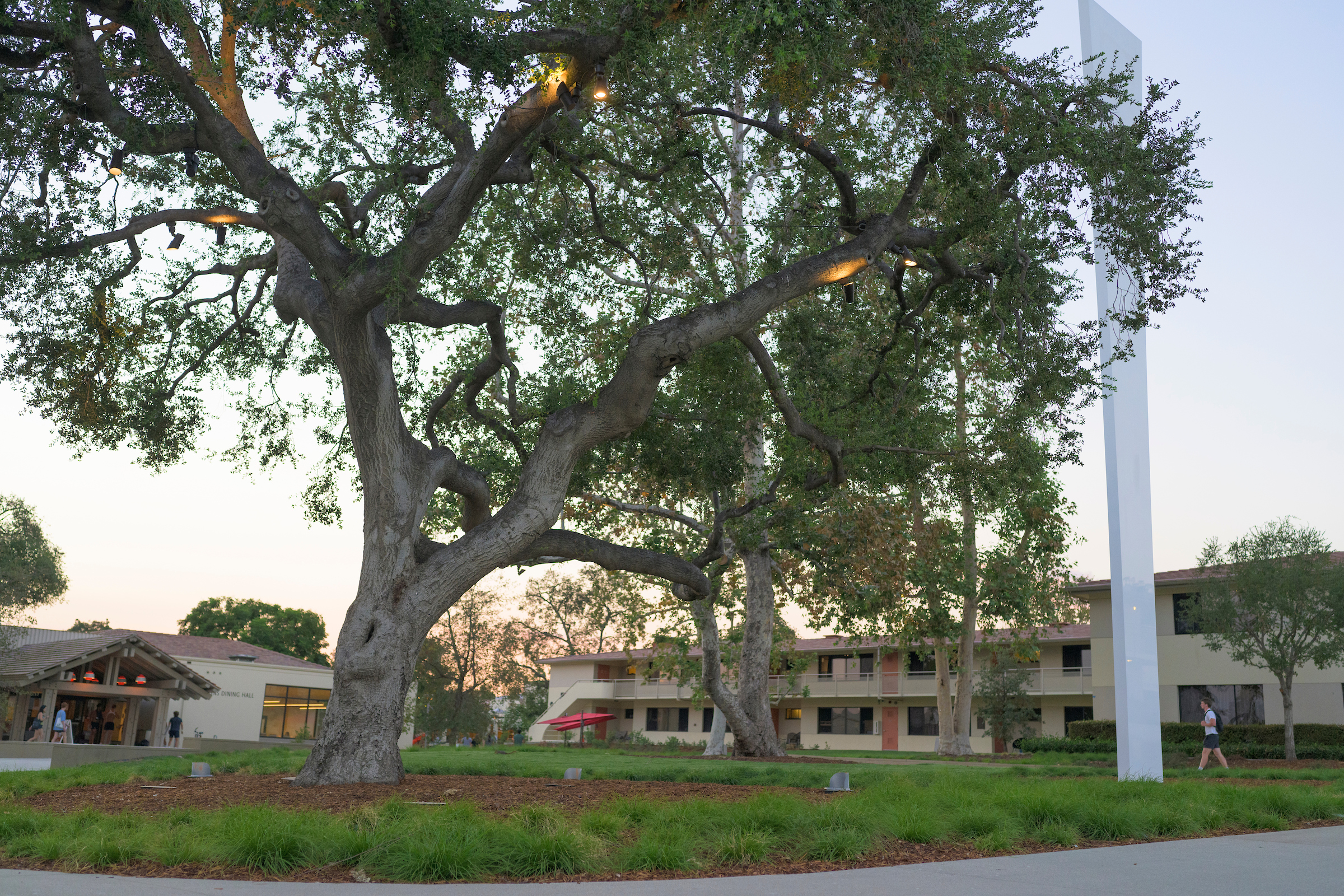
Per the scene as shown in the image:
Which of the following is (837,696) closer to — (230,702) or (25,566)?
(230,702)

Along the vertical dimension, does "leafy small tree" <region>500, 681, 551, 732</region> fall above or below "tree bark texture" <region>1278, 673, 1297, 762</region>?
below

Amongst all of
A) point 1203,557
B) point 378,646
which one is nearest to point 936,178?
point 378,646

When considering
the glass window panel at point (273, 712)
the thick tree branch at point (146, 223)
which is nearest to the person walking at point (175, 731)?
the glass window panel at point (273, 712)

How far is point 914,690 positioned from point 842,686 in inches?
147

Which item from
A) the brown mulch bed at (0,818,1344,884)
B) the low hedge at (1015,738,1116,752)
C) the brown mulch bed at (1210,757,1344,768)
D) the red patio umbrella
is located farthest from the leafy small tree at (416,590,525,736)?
the brown mulch bed at (0,818,1344,884)

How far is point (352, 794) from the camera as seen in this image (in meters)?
9.46

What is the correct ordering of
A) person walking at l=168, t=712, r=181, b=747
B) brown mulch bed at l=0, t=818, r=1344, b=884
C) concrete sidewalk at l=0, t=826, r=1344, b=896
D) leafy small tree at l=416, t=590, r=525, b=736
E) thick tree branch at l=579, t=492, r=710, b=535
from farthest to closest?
leafy small tree at l=416, t=590, r=525, b=736
person walking at l=168, t=712, r=181, b=747
thick tree branch at l=579, t=492, r=710, b=535
brown mulch bed at l=0, t=818, r=1344, b=884
concrete sidewalk at l=0, t=826, r=1344, b=896

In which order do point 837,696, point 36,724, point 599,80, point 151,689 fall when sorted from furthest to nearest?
point 837,696 < point 151,689 < point 36,724 < point 599,80

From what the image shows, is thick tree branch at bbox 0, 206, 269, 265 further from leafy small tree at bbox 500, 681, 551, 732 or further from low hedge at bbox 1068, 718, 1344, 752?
leafy small tree at bbox 500, 681, 551, 732

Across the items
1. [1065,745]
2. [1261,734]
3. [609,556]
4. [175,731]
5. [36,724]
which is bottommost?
[175,731]

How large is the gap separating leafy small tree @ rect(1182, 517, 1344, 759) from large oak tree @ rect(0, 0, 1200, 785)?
56.4 ft

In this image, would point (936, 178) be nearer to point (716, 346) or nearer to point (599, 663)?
point (716, 346)

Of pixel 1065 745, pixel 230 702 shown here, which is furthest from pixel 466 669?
pixel 1065 745

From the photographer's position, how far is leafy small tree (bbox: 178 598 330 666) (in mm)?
73438
